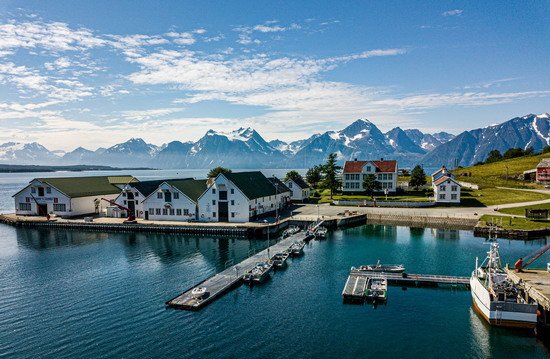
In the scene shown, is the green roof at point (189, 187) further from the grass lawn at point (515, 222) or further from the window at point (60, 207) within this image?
the grass lawn at point (515, 222)

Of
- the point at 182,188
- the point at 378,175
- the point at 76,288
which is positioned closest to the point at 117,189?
the point at 182,188

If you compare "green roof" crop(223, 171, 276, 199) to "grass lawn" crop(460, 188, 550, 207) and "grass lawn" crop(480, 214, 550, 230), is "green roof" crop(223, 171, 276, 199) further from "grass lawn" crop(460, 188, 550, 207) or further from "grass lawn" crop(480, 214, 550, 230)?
"grass lawn" crop(460, 188, 550, 207)

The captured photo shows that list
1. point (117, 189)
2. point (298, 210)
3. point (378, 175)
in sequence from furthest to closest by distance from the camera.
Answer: point (378, 175)
point (117, 189)
point (298, 210)

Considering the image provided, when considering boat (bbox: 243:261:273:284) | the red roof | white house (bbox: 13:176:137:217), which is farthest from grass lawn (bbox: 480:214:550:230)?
white house (bbox: 13:176:137:217)

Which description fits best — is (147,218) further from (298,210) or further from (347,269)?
(347,269)

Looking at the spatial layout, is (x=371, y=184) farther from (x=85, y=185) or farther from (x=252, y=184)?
(x=85, y=185)

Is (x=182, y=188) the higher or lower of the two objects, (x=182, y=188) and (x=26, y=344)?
the higher

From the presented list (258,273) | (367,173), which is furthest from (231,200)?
(367,173)
